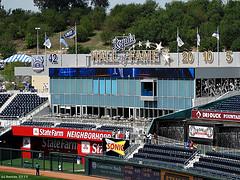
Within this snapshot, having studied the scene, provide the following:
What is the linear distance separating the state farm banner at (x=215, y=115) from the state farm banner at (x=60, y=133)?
7.57 metres

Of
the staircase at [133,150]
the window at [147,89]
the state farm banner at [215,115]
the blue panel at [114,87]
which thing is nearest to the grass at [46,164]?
the staircase at [133,150]

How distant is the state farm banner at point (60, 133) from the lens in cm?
5453

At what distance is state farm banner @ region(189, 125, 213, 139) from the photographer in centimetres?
4744

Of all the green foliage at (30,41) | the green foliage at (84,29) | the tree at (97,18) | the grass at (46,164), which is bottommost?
the grass at (46,164)

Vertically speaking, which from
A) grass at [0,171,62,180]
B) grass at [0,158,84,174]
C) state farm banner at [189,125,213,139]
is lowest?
grass at [0,171,62,180]

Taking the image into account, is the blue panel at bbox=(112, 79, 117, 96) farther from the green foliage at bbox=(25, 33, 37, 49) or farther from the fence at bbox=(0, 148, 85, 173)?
the green foliage at bbox=(25, 33, 37, 49)

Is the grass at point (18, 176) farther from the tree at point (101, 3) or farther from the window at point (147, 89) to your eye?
the tree at point (101, 3)

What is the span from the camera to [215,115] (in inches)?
1923

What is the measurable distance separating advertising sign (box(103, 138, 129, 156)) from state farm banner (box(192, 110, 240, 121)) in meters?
5.63

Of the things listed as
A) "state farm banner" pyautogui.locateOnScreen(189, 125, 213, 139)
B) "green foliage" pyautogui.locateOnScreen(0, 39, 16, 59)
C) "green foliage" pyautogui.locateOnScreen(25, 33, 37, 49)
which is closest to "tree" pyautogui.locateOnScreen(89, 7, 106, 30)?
"green foliage" pyautogui.locateOnScreen(25, 33, 37, 49)

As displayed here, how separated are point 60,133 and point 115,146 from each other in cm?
891

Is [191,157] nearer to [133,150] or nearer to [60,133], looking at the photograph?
[133,150]

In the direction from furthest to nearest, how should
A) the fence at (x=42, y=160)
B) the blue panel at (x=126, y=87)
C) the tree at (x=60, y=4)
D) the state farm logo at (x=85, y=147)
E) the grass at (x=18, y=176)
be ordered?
the tree at (x=60, y=4) < the blue panel at (x=126, y=87) < the state farm logo at (x=85, y=147) < the fence at (x=42, y=160) < the grass at (x=18, y=176)

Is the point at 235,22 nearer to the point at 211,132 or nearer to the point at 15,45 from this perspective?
the point at 15,45
